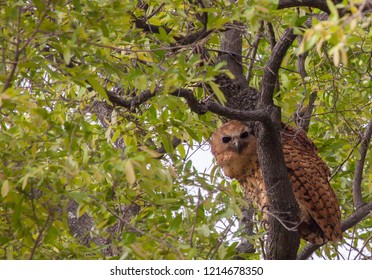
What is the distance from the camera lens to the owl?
4.46 metres

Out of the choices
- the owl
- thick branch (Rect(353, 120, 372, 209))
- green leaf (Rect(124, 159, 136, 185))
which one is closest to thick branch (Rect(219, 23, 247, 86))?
the owl

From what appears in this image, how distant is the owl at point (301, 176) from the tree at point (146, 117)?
0.16 meters

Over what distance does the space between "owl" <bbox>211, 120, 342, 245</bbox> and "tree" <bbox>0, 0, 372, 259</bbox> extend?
0.54ft

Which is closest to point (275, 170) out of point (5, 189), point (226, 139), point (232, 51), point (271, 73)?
point (271, 73)

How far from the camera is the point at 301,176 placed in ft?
14.8

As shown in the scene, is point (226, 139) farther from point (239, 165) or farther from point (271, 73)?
point (271, 73)

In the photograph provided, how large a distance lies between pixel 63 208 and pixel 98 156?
362mm

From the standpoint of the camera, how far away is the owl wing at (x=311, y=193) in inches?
175

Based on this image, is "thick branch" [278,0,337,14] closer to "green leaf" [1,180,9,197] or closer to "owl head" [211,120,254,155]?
"owl head" [211,120,254,155]

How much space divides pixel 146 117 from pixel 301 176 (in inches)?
38.9

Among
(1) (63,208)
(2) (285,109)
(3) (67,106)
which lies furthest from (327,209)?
(1) (63,208)

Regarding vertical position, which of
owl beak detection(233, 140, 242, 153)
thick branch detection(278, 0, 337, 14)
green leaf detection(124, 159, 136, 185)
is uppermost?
thick branch detection(278, 0, 337, 14)

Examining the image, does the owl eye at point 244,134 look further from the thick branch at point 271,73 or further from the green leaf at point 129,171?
the green leaf at point 129,171

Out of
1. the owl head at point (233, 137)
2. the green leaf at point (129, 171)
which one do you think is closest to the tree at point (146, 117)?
the green leaf at point (129, 171)
